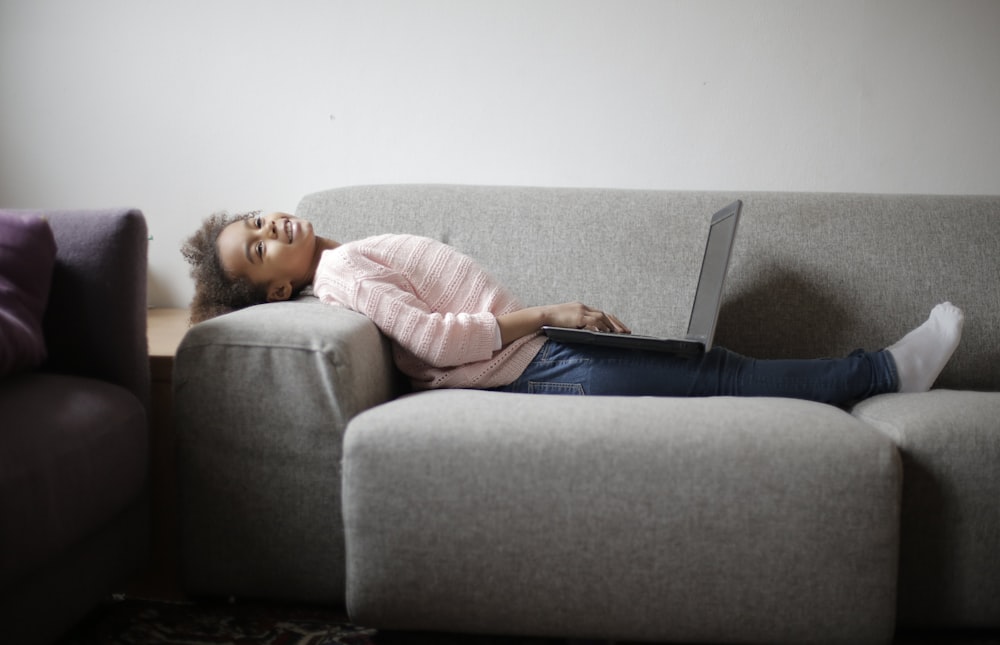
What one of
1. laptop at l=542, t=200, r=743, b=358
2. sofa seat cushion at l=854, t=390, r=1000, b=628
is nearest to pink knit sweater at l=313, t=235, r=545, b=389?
laptop at l=542, t=200, r=743, b=358

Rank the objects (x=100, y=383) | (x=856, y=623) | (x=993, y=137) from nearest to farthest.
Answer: (x=856, y=623)
(x=100, y=383)
(x=993, y=137)

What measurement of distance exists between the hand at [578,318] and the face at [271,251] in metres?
0.53

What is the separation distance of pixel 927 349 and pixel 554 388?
760 mm

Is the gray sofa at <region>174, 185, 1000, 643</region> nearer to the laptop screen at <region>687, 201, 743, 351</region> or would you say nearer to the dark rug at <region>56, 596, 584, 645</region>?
the dark rug at <region>56, 596, 584, 645</region>

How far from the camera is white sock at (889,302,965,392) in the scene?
1588 millimetres

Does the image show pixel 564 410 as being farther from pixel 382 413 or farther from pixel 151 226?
pixel 151 226

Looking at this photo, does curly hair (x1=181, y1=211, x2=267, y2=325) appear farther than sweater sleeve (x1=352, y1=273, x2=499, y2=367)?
Yes

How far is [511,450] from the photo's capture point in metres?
1.20

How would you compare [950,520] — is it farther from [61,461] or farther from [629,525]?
[61,461]

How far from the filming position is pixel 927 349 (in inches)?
63.8

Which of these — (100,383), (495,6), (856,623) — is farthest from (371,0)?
(856,623)

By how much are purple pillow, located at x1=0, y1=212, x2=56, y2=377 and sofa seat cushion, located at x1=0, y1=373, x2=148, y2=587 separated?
5cm

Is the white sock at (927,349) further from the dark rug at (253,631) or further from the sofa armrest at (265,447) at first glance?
the sofa armrest at (265,447)

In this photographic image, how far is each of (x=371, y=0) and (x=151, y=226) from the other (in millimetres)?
912
